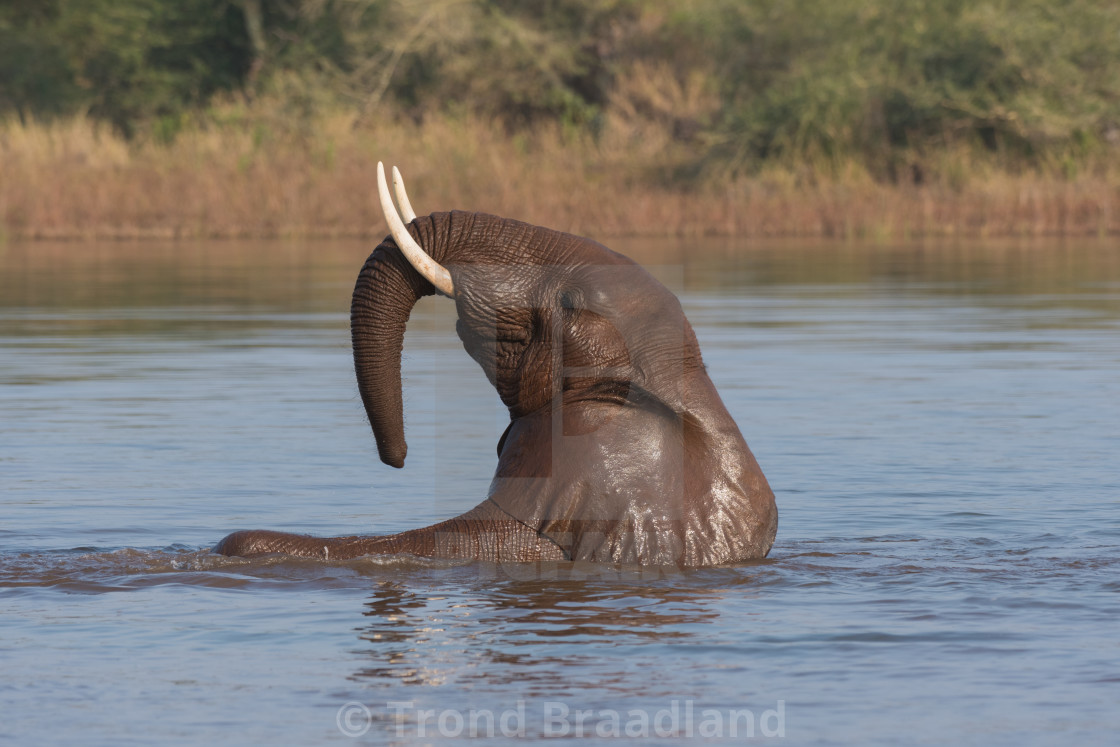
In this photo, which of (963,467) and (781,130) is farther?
(781,130)

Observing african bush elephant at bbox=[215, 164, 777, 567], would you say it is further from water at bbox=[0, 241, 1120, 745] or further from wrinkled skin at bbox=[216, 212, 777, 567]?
water at bbox=[0, 241, 1120, 745]

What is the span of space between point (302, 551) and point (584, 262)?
4.66 feet

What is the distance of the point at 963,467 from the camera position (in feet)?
30.6

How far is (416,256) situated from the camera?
5910mm

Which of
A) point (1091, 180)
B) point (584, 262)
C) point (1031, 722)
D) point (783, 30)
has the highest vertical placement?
point (783, 30)

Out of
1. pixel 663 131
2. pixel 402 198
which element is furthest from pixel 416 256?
pixel 663 131

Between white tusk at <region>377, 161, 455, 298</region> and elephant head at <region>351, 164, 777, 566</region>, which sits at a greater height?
white tusk at <region>377, 161, 455, 298</region>

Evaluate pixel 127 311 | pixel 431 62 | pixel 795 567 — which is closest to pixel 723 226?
pixel 431 62

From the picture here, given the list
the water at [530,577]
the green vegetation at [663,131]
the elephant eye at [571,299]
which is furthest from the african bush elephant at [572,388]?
the green vegetation at [663,131]

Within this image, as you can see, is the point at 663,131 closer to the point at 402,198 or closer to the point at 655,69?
the point at 655,69

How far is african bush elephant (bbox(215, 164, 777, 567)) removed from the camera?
238 inches

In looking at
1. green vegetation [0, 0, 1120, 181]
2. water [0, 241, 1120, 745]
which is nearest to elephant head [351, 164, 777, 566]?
water [0, 241, 1120, 745]

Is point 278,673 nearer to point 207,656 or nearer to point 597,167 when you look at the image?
point 207,656

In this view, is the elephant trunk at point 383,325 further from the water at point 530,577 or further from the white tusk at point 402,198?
the water at point 530,577
